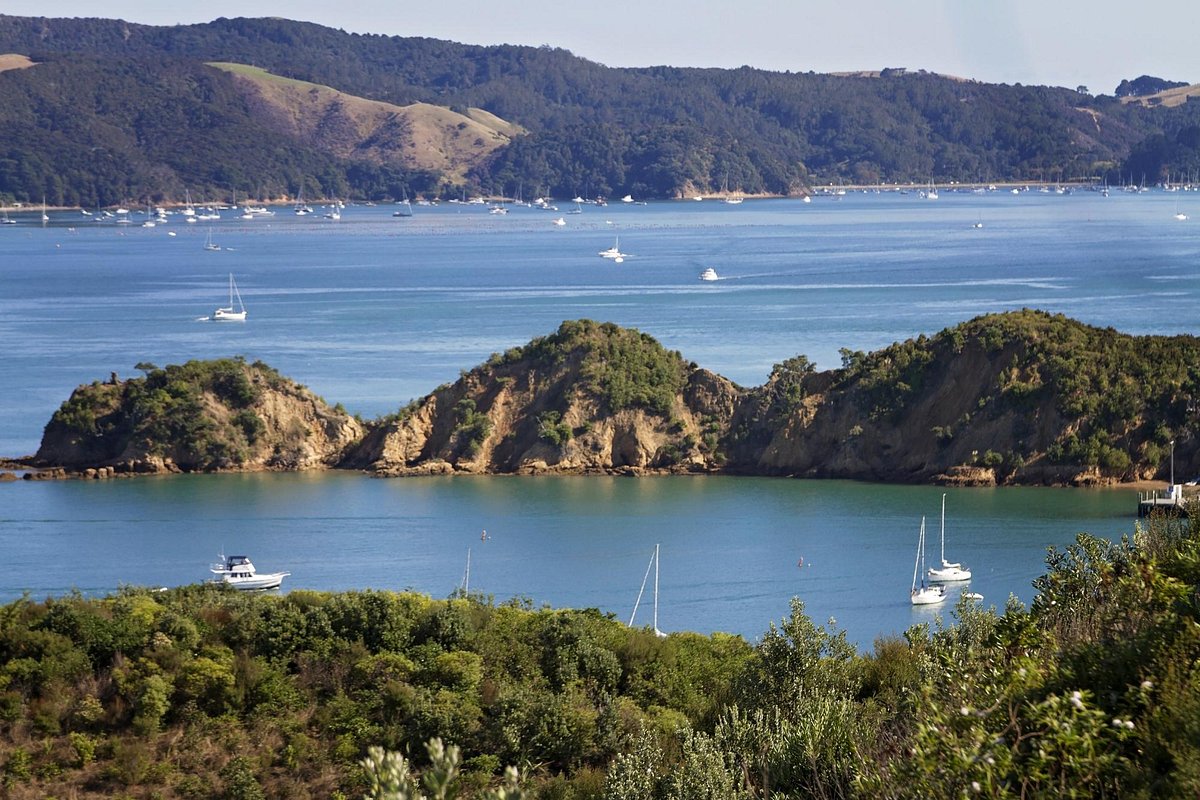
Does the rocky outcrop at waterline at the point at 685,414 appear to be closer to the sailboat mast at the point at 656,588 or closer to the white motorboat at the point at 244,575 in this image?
the sailboat mast at the point at 656,588

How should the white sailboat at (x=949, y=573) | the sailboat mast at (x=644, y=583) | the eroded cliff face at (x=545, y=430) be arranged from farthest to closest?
1. the eroded cliff face at (x=545, y=430)
2. the white sailboat at (x=949, y=573)
3. the sailboat mast at (x=644, y=583)

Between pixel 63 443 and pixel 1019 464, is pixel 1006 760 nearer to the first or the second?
pixel 1019 464

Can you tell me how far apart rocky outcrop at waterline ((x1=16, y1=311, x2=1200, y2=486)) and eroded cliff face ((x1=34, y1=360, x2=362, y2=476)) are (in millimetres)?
46

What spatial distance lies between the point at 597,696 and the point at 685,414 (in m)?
25.1

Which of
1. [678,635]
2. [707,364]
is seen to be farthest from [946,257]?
[678,635]

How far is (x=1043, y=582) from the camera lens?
1581 cm

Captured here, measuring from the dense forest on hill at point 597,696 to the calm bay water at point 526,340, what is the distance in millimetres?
8537

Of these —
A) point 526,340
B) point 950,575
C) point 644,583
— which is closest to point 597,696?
point 644,583

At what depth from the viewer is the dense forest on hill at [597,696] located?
30.3 feet

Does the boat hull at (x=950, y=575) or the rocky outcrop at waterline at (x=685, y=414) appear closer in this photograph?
the boat hull at (x=950, y=575)

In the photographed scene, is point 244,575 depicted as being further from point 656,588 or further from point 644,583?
point 656,588

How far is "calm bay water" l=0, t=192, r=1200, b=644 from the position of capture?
3481 cm

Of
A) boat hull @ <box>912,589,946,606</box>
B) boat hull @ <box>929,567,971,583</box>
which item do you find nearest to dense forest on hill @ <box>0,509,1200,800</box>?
boat hull @ <box>912,589,946,606</box>

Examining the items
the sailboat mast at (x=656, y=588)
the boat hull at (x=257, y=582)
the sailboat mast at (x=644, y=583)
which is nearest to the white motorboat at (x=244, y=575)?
the boat hull at (x=257, y=582)
